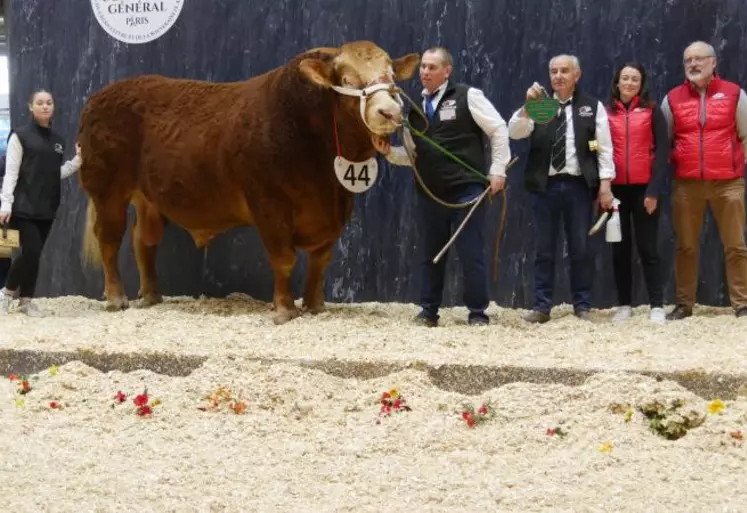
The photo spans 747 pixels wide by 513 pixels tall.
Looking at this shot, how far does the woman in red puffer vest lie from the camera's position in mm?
5145

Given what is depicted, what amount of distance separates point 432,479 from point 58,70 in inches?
196

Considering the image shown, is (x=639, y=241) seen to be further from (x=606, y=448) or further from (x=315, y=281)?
(x=606, y=448)

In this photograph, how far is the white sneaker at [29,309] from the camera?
5.82m

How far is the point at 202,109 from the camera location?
5.75m

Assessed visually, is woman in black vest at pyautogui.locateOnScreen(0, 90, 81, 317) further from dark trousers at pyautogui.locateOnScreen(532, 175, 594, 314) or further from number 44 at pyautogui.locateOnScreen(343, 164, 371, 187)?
dark trousers at pyautogui.locateOnScreen(532, 175, 594, 314)

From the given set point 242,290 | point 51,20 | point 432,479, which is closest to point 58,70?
point 51,20

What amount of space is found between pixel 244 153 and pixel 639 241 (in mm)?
2216

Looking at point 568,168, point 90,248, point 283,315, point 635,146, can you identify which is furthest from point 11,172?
point 635,146

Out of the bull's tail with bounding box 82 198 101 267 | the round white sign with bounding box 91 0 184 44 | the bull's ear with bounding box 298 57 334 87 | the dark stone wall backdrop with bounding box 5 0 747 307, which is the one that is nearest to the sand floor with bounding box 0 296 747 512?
the bull's ear with bounding box 298 57 334 87

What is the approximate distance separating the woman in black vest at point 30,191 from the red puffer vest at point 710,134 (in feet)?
12.1

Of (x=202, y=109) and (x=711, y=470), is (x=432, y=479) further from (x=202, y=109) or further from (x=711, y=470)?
(x=202, y=109)

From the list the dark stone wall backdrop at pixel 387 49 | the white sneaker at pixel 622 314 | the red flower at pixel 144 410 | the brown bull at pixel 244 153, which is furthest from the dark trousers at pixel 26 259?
the white sneaker at pixel 622 314

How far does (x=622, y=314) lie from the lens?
5.38m

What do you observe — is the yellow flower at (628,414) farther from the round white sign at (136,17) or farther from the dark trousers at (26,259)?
the round white sign at (136,17)
